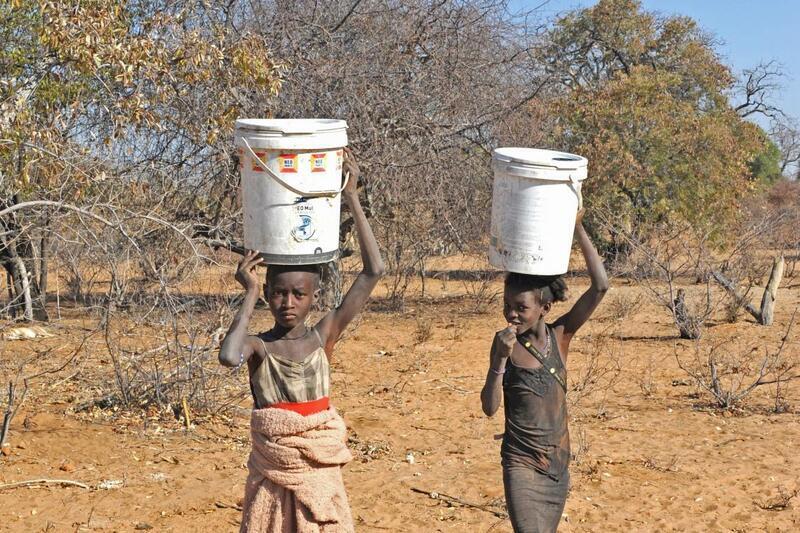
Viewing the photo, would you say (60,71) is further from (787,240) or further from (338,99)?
(787,240)

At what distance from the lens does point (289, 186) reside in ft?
8.69

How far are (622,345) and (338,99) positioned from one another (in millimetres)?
3881

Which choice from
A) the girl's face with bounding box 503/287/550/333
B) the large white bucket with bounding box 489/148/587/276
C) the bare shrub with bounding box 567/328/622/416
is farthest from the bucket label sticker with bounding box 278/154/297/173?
the bare shrub with bounding box 567/328/622/416

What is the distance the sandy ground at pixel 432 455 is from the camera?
4.79 metres

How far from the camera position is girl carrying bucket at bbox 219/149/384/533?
2.62 m

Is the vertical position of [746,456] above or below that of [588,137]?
below

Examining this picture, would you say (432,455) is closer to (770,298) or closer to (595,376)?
(595,376)

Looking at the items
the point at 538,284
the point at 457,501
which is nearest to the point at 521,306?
the point at 538,284

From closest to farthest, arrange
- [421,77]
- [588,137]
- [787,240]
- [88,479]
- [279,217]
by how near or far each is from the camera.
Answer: [279,217] < [88,479] < [421,77] < [787,240] < [588,137]

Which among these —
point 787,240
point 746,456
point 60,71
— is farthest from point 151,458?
point 787,240

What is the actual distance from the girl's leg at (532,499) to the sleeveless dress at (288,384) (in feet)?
2.42

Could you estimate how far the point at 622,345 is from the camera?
990 cm

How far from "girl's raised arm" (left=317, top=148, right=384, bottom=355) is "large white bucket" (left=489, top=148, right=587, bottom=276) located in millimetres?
403

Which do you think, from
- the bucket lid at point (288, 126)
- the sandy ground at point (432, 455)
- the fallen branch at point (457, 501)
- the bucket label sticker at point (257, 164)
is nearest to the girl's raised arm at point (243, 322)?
the bucket label sticker at point (257, 164)
